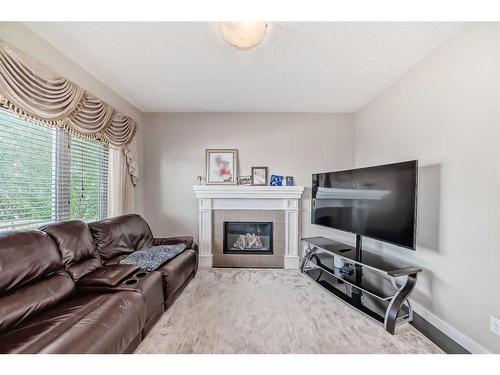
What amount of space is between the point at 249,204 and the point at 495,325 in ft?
9.22

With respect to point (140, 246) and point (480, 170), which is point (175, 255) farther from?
point (480, 170)

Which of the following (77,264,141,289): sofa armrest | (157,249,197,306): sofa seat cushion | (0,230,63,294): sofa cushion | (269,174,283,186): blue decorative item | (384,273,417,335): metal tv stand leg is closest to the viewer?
(0,230,63,294): sofa cushion

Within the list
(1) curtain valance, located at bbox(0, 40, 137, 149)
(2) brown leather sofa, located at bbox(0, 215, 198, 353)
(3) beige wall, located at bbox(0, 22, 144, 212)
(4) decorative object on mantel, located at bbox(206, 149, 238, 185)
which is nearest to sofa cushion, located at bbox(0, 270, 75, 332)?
(2) brown leather sofa, located at bbox(0, 215, 198, 353)

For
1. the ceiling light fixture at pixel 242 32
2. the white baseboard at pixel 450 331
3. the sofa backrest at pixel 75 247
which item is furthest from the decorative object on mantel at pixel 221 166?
the white baseboard at pixel 450 331

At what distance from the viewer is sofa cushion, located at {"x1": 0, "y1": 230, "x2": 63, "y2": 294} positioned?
1.42m

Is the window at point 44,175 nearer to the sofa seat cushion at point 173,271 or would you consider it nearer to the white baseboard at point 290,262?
the sofa seat cushion at point 173,271

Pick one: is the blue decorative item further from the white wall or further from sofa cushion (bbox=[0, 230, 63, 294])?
sofa cushion (bbox=[0, 230, 63, 294])

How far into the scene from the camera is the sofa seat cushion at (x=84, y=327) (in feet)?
3.81

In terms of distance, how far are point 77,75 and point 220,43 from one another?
1.56 metres

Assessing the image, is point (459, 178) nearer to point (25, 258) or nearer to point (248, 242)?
point (248, 242)

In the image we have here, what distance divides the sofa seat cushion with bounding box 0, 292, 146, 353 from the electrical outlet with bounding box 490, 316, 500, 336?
8.24 ft

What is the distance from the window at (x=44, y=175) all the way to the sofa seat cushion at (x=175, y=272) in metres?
1.22

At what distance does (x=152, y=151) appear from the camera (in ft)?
12.6
